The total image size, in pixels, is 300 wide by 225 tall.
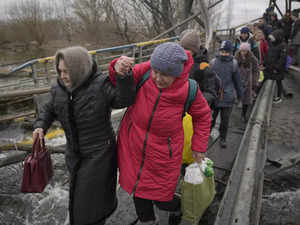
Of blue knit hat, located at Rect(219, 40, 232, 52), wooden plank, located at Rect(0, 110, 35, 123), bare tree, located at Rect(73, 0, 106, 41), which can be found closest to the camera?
blue knit hat, located at Rect(219, 40, 232, 52)

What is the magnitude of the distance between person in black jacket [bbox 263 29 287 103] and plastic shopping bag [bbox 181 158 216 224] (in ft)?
17.1

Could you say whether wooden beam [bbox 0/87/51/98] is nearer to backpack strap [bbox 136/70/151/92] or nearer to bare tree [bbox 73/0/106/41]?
backpack strap [bbox 136/70/151/92]

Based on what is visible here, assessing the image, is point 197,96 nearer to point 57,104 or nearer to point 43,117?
point 57,104

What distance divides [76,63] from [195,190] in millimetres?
1302

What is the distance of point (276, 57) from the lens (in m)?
6.17

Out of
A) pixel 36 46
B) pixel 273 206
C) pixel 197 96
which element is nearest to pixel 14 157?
pixel 197 96

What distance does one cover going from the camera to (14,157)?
3408 mm

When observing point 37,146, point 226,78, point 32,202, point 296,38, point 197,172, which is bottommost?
point 32,202

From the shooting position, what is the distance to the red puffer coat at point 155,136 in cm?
171

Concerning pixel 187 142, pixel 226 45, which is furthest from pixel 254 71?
pixel 187 142

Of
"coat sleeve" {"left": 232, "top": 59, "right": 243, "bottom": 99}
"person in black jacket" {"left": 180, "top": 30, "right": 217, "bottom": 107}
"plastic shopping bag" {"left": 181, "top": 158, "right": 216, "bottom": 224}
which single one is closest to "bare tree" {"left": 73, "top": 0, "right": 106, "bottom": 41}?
"coat sleeve" {"left": 232, "top": 59, "right": 243, "bottom": 99}

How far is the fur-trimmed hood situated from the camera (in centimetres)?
158

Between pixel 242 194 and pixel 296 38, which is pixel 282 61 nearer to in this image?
pixel 296 38

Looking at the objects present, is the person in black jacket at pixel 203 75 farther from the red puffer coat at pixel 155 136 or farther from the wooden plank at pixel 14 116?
the wooden plank at pixel 14 116
